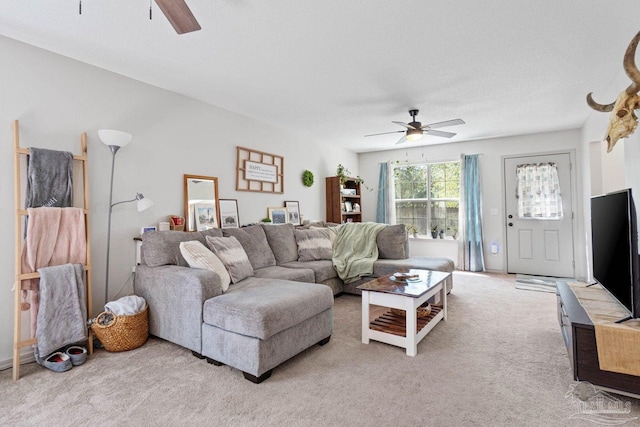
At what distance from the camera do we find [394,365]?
226 cm

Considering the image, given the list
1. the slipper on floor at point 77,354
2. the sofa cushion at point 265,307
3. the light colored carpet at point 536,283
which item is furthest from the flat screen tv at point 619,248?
the slipper on floor at point 77,354

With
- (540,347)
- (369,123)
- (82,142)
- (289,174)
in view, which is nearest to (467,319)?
(540,347)

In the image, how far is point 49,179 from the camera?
2.41m

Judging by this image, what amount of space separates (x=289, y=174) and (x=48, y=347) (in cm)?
355

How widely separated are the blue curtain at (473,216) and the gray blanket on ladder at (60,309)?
553 cm

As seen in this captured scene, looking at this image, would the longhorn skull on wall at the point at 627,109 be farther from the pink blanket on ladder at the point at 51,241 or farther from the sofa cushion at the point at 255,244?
the pink blanket on ladder at the point at 51,241

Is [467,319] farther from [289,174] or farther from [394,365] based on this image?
[289,174]

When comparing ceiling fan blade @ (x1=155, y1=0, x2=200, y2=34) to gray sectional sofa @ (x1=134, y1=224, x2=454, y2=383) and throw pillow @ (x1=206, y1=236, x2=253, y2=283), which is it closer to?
gray sectional sofa @ (x1=134, y1=224, x2=454, y2=383)

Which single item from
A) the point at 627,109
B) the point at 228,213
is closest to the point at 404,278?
the point at 627,109

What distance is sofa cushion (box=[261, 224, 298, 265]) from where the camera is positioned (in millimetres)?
4004

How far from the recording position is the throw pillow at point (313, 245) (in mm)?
4211

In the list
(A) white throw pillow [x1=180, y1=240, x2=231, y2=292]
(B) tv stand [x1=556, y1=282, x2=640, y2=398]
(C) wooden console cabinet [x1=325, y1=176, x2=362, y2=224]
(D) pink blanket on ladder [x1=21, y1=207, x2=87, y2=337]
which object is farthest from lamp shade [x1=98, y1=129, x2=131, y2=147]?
(C) wooden console cabinet [x1=325, y1=176, x2=362, y2=224]

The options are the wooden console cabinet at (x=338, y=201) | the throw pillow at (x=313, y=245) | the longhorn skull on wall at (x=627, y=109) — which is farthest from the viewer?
the wooden console cabinet at (x=338, y=201)

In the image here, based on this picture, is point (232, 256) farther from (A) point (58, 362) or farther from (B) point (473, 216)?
(B) point (473, 216)
